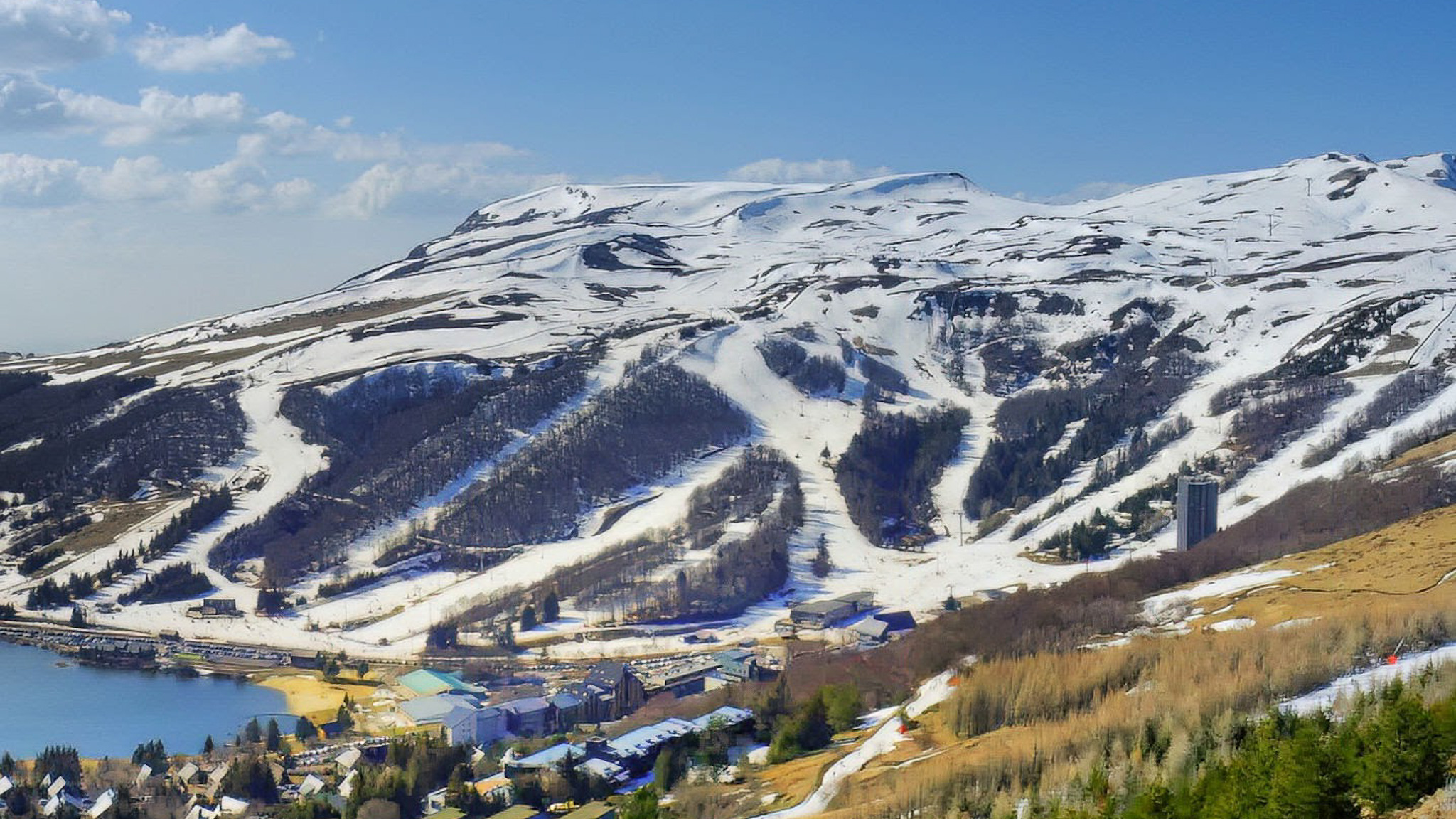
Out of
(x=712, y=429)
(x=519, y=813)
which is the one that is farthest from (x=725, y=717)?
(x=712, y=429)

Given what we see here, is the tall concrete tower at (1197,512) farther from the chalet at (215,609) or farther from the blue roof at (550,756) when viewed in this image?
the chalet at (215,609)

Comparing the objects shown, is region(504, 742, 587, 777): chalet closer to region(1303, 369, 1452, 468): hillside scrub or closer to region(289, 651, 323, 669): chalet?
region(289, 651, 323, 669): chalet

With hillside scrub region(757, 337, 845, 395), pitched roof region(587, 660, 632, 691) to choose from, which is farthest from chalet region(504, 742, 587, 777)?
hillside scrub region(757, 337, 845, 395)

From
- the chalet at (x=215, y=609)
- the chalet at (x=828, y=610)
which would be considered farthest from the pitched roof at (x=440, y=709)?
the chalet at (x=215, y=609)

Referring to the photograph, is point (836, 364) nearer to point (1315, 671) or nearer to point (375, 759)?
point (375, 759)

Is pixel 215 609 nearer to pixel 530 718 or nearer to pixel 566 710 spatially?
pixel 530 718
